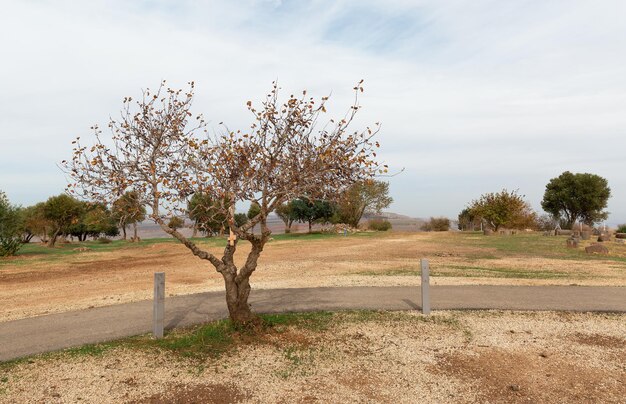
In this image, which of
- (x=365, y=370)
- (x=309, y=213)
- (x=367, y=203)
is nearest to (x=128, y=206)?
(x=365, y=370)

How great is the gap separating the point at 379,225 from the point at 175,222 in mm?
66767

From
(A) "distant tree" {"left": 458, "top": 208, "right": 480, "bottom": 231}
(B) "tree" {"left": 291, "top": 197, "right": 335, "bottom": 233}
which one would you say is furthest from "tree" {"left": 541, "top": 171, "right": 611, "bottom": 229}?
(B) "tree" {"left": 291, "top": 197, "right": 335, "bottom": 233}

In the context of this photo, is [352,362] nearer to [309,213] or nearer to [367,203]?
[309,213]

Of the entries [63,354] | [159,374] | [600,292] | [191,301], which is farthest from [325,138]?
[600,292]

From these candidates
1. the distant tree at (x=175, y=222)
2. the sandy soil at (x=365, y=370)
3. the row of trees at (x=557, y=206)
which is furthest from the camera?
the row of trees at (x=557, y=206)

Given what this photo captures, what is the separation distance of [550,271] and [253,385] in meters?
15.3

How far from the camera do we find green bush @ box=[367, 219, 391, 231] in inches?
2874

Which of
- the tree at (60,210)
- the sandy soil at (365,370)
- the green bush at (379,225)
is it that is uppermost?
the tree at (60,210)

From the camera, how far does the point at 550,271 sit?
1725 centimetres

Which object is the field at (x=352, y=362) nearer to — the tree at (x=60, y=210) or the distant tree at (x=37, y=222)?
the tree at (x=60, y=210)

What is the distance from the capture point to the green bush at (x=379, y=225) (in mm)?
72994

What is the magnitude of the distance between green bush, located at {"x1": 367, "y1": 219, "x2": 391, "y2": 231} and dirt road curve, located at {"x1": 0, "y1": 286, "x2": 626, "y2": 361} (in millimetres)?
60598

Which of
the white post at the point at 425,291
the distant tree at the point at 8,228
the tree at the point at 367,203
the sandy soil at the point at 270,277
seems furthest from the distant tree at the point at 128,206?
the tree at the point at 367,203

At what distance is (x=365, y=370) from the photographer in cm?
642
